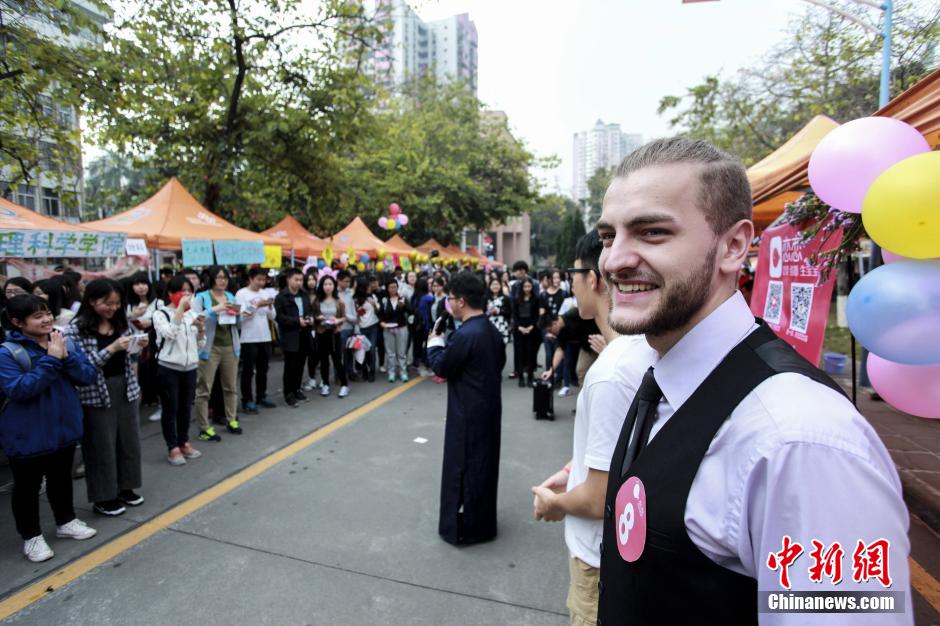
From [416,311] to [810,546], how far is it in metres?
8.76

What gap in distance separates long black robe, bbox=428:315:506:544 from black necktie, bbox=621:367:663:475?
2.33m

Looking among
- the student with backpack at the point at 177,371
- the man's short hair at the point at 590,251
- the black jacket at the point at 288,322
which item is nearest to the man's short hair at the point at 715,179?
the man's short hair at the point at 590,251

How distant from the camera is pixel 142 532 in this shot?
11.5 feet

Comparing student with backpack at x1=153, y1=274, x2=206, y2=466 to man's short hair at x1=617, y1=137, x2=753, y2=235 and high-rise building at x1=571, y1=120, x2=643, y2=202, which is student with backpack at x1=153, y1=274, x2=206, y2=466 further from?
high-rise building at x1=571, y1=120, x2=643, y2=202

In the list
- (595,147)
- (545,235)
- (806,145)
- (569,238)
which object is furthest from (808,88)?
(595,147)

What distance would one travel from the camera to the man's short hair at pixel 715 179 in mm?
1009

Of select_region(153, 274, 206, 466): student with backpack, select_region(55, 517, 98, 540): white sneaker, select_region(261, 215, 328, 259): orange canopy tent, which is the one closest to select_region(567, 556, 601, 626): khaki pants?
select_region(55, 517, 98, 540): white sneaker

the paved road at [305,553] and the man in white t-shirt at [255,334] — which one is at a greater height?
the man in white t-shirt at [255,334]

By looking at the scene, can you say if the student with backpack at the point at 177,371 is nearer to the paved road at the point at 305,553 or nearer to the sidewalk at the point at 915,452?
A: the paved road at the point at 305,553

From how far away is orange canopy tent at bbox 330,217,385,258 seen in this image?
1349 centimetres

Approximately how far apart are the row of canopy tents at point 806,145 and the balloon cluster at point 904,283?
2.94 feet

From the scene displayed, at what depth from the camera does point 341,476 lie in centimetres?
449

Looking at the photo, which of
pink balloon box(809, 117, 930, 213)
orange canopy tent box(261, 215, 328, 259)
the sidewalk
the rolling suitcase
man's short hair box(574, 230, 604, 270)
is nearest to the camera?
pink balloon box(809, 117, 930, 213)

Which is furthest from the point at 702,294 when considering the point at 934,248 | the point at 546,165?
Answer: the point at 546,165
